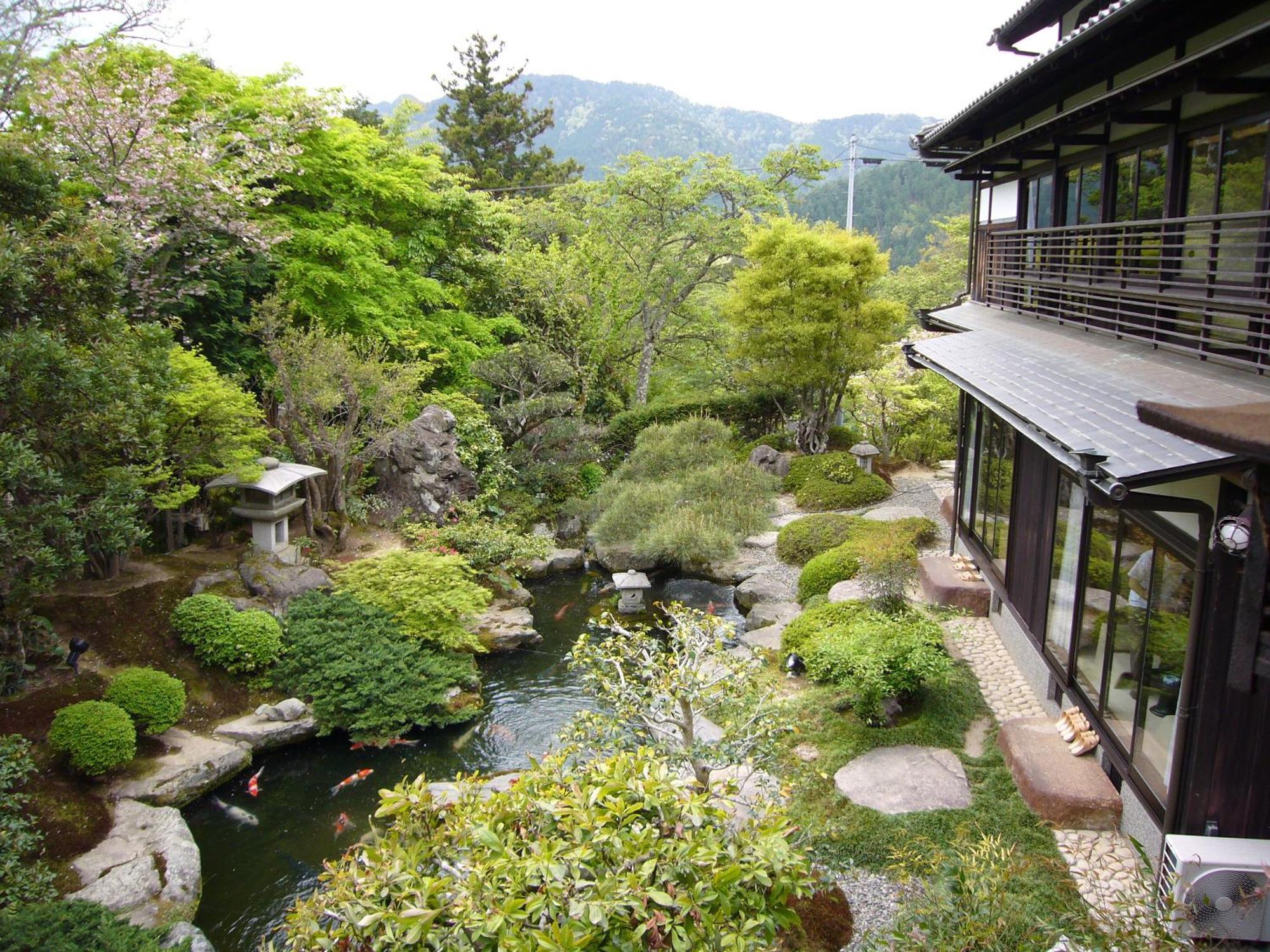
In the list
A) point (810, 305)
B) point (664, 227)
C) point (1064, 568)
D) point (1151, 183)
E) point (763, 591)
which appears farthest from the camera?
point (664, 227)

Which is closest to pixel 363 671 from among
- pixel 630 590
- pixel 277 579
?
pixel 277 579

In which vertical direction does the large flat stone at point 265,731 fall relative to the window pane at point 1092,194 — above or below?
below

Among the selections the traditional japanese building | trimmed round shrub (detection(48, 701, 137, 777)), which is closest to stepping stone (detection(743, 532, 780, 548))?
the traditional japanese building

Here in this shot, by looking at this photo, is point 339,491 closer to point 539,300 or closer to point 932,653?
point 539,300

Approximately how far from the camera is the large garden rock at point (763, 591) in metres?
13.3

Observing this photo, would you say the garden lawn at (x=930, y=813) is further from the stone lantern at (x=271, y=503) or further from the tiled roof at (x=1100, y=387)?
the stone lantern at (x=271, y=503)

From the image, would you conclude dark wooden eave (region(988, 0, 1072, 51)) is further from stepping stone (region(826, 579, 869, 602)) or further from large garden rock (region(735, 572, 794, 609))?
large garden rock (region(735, 572, 794, 609))

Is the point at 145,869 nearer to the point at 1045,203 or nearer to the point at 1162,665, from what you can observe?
the point at 1162,665

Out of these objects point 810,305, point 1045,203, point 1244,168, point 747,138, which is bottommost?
point 810,305

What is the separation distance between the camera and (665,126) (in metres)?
122

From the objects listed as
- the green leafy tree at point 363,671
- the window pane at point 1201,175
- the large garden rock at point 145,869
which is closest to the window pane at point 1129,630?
the window pane at point 1201,175

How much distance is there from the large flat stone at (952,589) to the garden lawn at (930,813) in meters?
1.65

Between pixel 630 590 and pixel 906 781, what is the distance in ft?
22.4

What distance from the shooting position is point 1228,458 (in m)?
4.17
